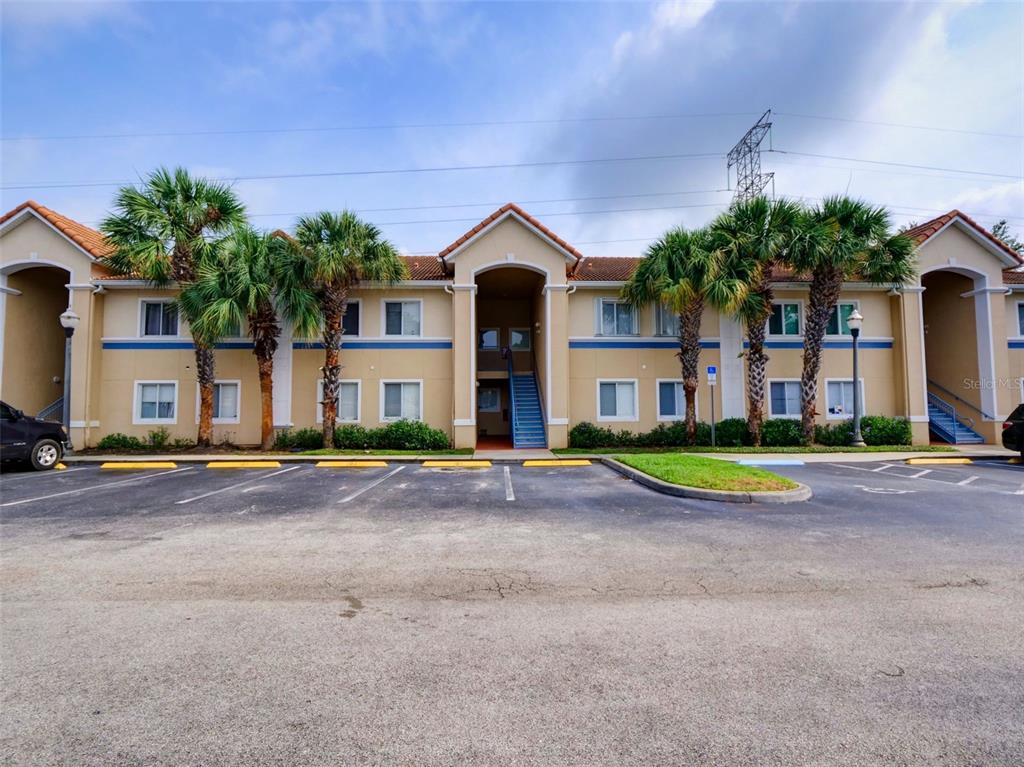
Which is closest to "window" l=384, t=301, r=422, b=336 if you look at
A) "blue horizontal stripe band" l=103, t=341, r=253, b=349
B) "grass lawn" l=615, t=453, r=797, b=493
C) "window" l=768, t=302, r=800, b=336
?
"blue horizontal stripe band" l=103, t=341, r=253, b=349

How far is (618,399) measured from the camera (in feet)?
68.1

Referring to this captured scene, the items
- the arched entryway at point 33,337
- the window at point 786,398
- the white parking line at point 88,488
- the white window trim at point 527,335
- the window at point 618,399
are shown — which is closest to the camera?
the white parking line at point 88,488

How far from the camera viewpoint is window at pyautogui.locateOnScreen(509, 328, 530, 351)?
25.5 meters

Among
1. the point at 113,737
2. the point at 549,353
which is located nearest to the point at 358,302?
the point at 549,353

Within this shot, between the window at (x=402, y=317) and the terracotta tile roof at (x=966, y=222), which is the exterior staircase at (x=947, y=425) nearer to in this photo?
the terracotta tile roof at (x=966, y=222)

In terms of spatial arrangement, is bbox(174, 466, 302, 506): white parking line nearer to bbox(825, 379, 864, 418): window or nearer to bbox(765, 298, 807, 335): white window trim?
bbox(765, 298, 807, 335): white window trim

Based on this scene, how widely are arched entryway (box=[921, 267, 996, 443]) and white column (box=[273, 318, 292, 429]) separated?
2584cm

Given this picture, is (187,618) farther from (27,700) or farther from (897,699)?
(897,699)

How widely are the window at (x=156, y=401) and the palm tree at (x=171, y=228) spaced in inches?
102

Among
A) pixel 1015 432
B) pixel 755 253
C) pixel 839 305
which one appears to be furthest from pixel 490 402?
pixel 1015 432

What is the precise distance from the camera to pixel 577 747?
2752 millimetres

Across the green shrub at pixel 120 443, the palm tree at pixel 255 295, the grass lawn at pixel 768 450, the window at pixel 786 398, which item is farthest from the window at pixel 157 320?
the window at pixel 786 398

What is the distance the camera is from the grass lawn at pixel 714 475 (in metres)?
9.79

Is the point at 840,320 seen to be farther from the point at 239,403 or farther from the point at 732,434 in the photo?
the point at 239,403
